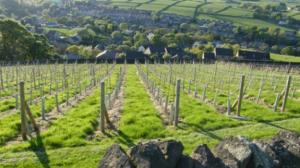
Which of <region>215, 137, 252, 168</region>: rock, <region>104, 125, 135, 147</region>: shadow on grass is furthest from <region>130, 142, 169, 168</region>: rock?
<region>104, 125, 135, 147</region>: shadow on grass

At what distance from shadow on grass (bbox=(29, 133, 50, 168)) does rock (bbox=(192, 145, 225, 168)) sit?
15.7 feet

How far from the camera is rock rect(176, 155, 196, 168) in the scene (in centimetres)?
845

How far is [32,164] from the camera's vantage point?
11055 millimetres

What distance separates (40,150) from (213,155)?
6165 mm

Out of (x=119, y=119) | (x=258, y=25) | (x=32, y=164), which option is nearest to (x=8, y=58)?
(x=119, y=119)

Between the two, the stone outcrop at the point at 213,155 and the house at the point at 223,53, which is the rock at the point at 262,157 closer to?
the stone outcrop at the point at 213,155

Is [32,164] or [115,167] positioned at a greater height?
[115,167]

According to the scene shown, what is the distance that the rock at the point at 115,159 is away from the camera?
8.11m

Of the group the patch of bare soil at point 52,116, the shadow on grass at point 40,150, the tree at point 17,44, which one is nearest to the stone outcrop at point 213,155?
the shadow on grass at point 40,150

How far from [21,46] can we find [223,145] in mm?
70636

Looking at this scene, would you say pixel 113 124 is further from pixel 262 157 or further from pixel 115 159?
pixel 262 157

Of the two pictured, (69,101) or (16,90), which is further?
(16,90)

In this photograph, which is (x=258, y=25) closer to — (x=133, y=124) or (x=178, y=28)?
(x=178, y=28)

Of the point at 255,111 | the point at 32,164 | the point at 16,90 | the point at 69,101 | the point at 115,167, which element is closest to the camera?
the point at 115,167
